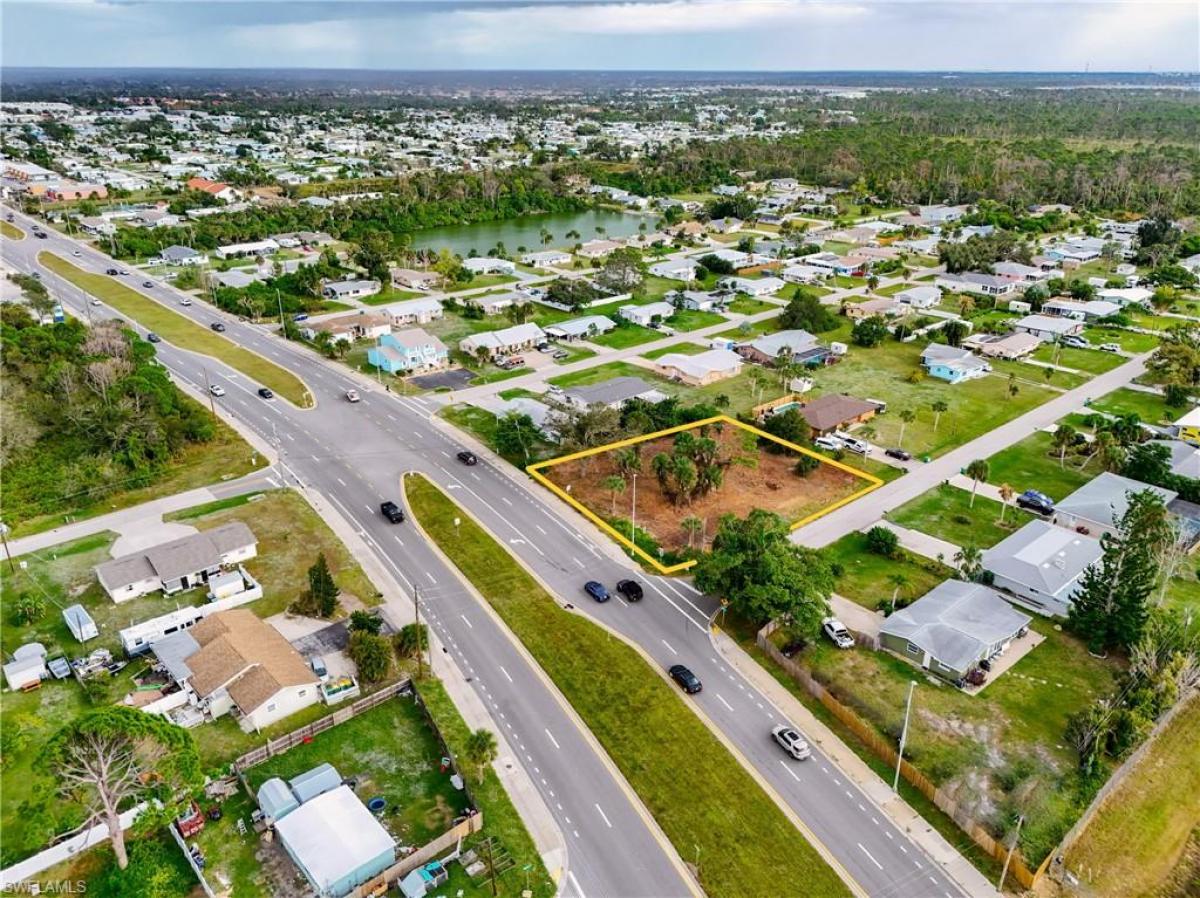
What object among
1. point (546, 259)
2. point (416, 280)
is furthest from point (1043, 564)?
point (546, 259)

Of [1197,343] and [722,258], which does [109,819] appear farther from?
[722,258]

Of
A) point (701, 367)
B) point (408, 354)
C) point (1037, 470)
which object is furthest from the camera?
point (408, 354)

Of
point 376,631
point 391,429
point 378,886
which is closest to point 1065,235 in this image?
point 391,429

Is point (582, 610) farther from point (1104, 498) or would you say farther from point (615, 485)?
point (1104, 498)

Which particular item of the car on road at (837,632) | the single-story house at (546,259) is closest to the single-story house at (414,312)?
the single-story house at (546,259)

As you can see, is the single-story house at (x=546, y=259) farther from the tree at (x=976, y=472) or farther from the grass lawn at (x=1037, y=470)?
the tree at (x=976, y=472)

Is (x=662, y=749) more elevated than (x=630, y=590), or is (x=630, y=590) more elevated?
(x=630, y=590)
